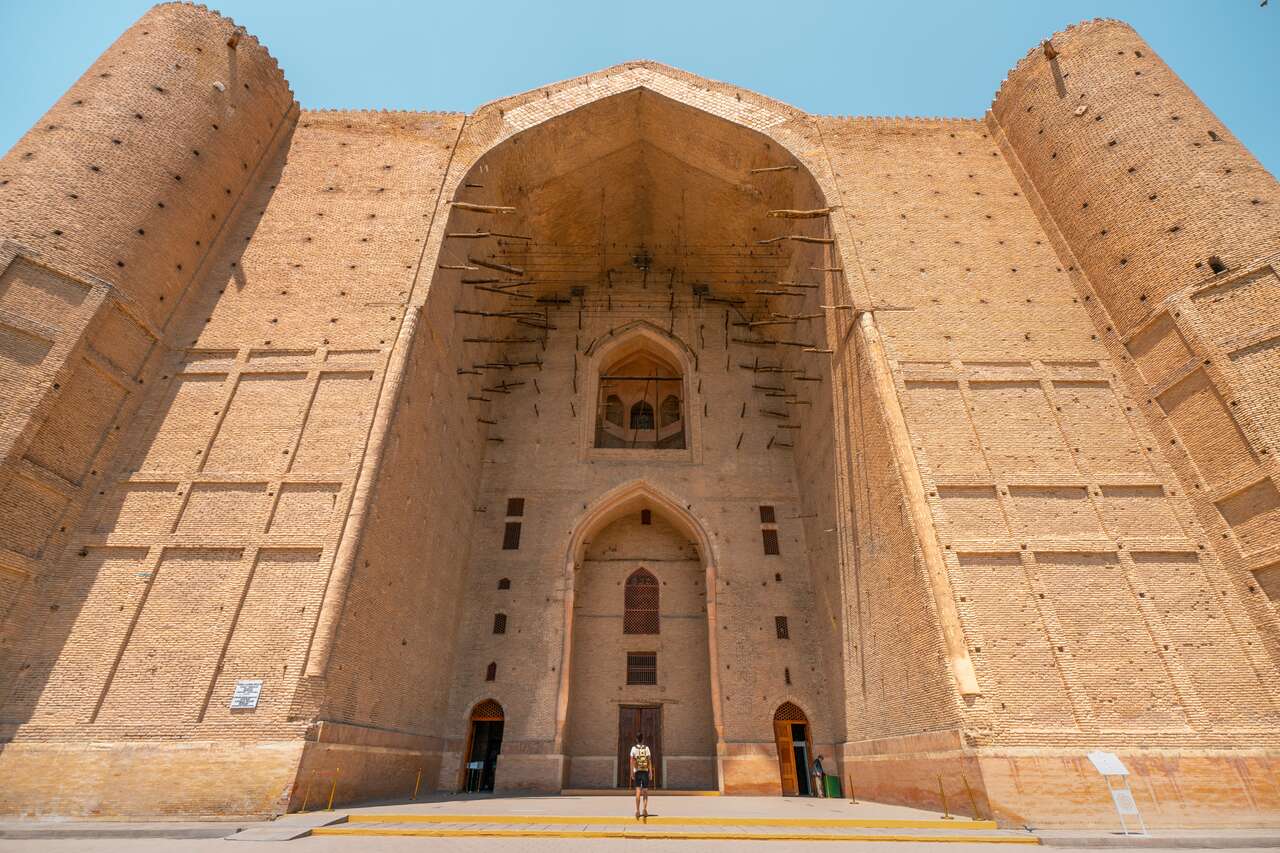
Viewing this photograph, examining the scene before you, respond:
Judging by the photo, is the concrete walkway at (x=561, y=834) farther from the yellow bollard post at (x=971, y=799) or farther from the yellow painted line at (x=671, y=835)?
the yellow bollard post at (x=971, y=799)

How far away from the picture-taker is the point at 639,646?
55.6 feet

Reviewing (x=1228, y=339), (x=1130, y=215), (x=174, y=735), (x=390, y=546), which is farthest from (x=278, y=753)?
(x=1130, y=215)

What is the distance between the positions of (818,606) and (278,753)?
1197 centimetres

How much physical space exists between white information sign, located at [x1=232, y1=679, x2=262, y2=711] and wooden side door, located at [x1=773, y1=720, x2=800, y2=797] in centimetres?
1093

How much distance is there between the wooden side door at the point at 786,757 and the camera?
14.7 metres

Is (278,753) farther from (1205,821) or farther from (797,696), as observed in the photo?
(1205,821)

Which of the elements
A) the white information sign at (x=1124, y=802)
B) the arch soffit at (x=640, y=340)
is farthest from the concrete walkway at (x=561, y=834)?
the arch soffit at (x=640, y=340)

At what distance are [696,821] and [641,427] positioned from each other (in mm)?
13229

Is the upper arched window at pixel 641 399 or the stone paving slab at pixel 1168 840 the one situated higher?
the upper arched window at pixel 641 399

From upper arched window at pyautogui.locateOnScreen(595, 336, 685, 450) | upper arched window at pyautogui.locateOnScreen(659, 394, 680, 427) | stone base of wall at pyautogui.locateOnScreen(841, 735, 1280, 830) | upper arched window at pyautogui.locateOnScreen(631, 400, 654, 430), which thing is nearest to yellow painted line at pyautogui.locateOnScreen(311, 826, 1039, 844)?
stone base of wall at pyautogui.locateOnScreen(841, 735, 1280, 830)

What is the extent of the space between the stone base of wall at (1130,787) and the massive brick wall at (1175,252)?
2.05 meters

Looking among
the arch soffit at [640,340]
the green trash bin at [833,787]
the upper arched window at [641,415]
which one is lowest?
the green trash bin at [833,787]

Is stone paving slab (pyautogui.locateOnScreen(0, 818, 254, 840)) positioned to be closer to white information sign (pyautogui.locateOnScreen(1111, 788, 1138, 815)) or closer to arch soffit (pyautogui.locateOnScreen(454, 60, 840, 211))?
white information sign (pyautogui.locateOnScreen(1111, 788, 1138, 815))

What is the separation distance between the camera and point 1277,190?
12.0 meters
